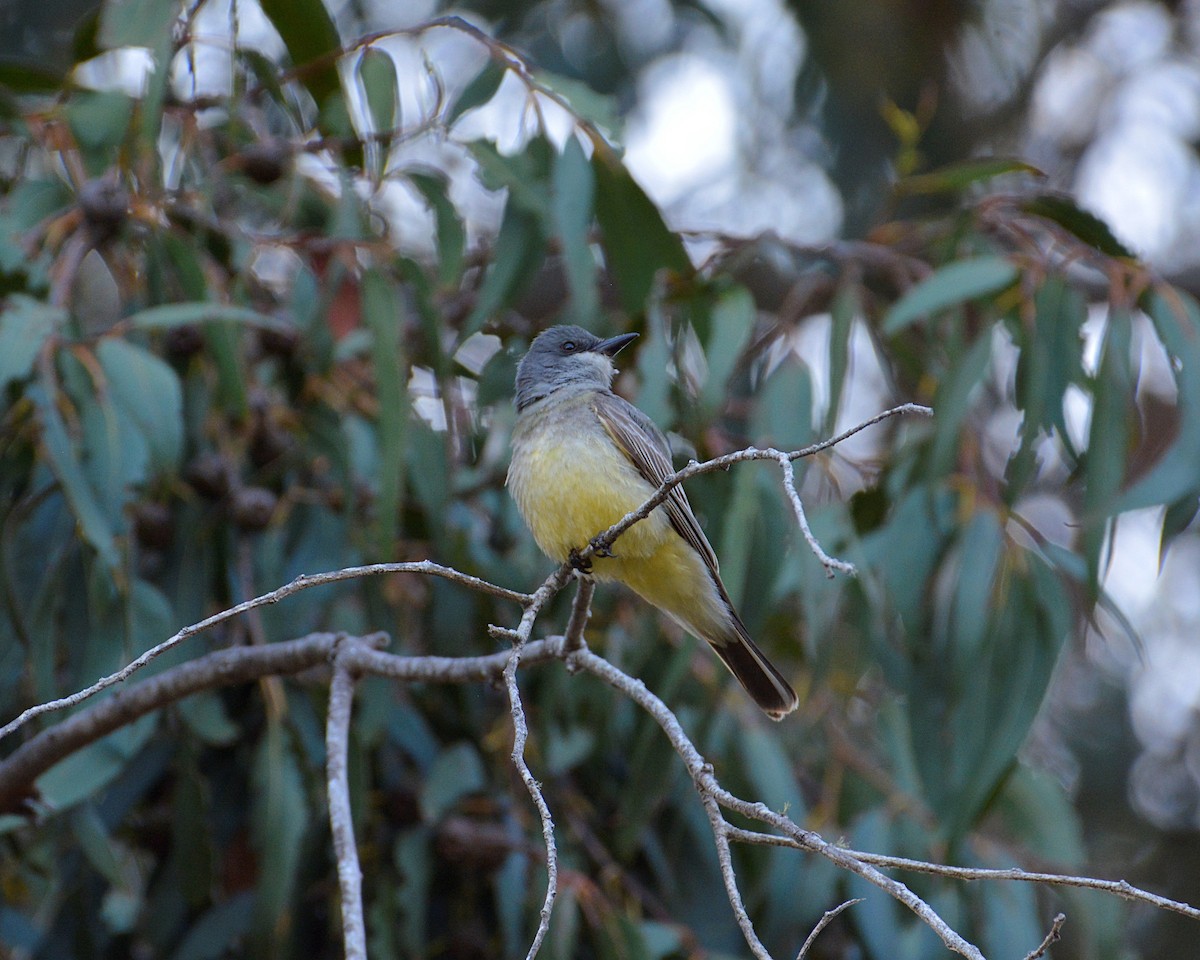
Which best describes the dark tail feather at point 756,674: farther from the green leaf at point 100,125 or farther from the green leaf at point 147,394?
the green leaf at point 100,125

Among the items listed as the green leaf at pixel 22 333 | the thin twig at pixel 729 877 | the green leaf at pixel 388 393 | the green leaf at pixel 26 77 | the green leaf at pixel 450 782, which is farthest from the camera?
the green leaf at pixel 26 77

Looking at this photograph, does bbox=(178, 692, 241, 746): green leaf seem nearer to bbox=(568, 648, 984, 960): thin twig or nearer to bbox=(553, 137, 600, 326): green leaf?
bbox=(568, 648, 984, 960): thin twig

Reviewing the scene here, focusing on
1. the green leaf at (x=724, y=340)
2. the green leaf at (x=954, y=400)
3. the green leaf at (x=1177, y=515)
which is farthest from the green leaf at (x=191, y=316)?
the green leaf at (x=1177, y=515)

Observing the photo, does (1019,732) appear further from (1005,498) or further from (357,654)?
(357,654)

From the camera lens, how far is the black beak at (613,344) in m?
3.50

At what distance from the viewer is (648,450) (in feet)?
11.0

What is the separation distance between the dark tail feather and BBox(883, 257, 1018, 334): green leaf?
86 centimetres

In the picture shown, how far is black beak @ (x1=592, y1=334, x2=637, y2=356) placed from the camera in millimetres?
3504

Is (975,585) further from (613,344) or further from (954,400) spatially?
(613,344)

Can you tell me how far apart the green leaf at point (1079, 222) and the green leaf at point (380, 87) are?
1.68 m

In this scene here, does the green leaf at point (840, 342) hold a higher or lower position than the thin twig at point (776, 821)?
higher

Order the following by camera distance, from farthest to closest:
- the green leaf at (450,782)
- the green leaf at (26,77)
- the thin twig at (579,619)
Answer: the green leaf at (26,77), the green leaf at (450,782), the thin twig at (579,619)

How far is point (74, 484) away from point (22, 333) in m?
0.34

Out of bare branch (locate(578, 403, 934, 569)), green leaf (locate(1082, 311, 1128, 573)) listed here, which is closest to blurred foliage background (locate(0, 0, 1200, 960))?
green leaf (locate(1082, 311, 1128, 573))
